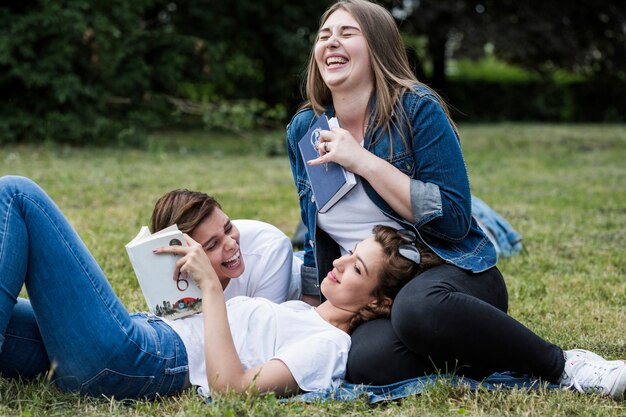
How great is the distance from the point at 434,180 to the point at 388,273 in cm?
43

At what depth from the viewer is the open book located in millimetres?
2896

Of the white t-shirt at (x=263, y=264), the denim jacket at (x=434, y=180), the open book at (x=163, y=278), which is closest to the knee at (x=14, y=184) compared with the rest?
the open book at (x=163, y=278)

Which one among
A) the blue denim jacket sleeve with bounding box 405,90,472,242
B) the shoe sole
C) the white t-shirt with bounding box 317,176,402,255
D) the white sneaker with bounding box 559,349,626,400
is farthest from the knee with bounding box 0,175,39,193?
the shoe sole

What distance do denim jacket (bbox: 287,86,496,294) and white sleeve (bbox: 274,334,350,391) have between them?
1.94ft

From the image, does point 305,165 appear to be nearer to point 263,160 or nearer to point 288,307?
point 288,307

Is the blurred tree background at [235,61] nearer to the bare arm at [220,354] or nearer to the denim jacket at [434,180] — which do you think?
the denim jacket at [434,180]

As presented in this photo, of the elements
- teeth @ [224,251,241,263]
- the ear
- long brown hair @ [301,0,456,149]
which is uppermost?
long brown hair @ [301,0,456,149]

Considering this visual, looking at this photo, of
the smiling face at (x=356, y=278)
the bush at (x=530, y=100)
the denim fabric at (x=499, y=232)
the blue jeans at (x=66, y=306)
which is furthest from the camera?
the bush at (x=530, y=100)

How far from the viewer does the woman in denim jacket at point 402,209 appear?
9.62 ft

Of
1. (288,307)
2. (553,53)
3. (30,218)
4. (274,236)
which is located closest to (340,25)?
(274,236)

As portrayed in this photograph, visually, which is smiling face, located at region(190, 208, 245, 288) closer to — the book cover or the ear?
the book cover

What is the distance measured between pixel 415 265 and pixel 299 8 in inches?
572

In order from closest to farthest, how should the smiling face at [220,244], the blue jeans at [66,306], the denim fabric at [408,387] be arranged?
the blue jeans at [66,306], the denim fabric at [408,387], the smiling face at [220,244]

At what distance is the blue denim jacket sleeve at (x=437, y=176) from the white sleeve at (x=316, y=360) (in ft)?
1.99
